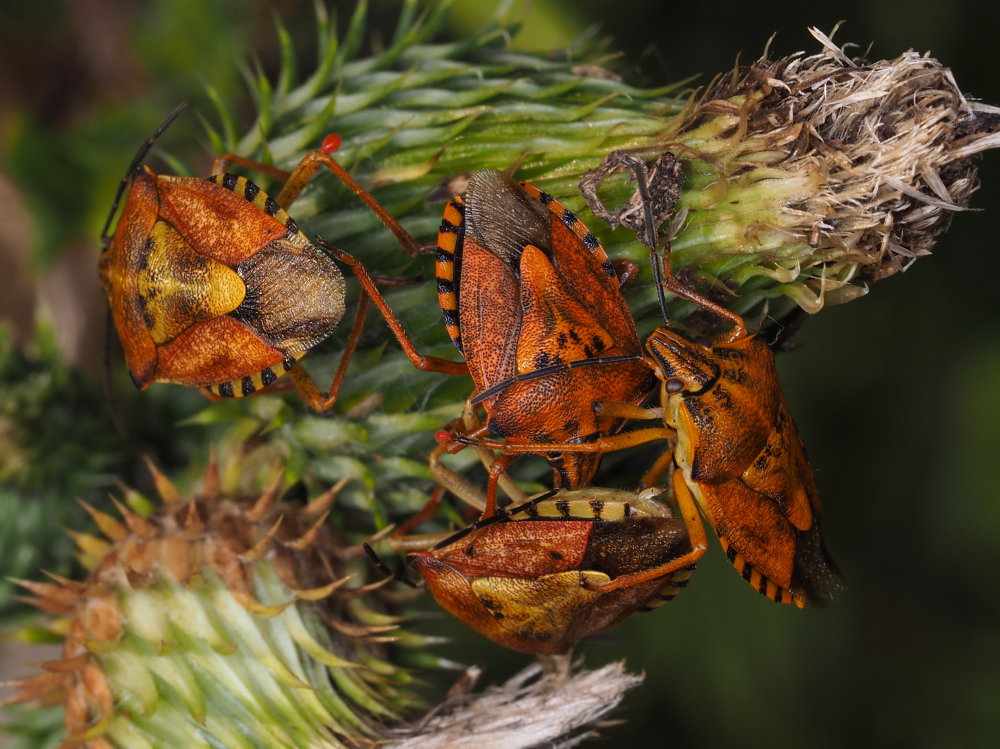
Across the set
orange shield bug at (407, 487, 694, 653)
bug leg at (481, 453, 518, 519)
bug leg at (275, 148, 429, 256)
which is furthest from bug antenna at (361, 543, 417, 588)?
bug leg at (275, 148, 429, 256)

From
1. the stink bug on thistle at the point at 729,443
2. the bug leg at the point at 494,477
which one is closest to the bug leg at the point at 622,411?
the stink bug on thistle at the point at 729,443

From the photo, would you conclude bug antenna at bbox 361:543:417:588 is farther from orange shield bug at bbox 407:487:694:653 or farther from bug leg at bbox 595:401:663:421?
bug leg at bbox 595:401:663:421

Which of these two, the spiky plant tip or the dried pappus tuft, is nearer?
the dried pappus tuft

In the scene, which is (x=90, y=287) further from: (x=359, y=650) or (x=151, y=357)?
(x=359, y=650)

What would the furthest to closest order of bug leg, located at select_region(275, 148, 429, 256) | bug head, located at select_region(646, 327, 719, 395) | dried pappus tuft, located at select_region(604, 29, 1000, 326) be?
bug leg, located at select_region(275, 148, 429, 256)
bug head, located at select_region(646, 327, 719, 395)
dried pappus tuft, located at select_region(604, 29, 1000, 326)

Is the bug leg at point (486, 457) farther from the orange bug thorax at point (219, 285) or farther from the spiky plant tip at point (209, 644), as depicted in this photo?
the spiky plant tip at point (209, 644)

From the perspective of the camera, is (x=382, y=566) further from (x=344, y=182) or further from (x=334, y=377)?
(x=344, y=182)

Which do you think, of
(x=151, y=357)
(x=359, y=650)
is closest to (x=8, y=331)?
(x=151, y=357)
